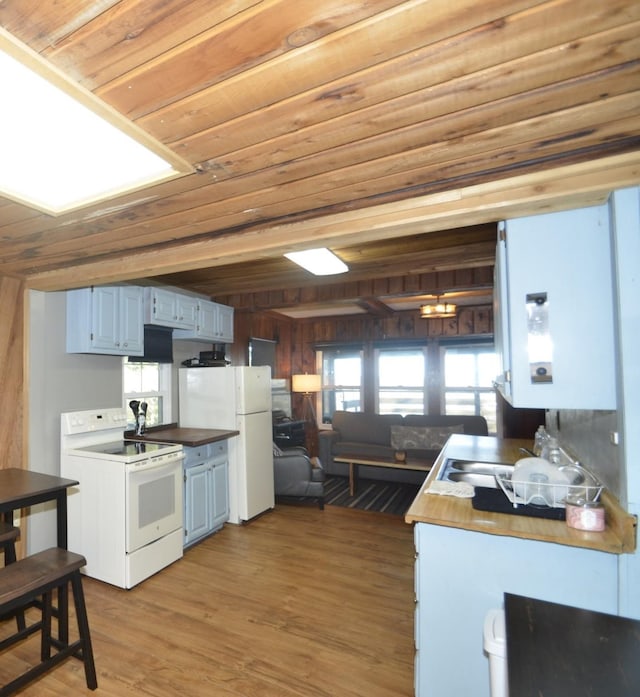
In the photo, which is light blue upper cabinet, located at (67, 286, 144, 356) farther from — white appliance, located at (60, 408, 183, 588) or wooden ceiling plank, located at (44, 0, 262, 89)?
wooden ceiling plank, located at (44, 0, 262, 89)

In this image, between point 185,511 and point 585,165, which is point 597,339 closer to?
point 585,165

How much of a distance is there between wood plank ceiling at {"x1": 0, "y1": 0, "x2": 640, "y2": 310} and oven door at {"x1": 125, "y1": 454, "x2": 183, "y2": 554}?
1.71m

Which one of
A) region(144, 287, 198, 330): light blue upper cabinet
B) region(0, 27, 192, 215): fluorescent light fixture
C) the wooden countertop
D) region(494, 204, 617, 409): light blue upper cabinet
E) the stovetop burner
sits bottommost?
the wooden countertop

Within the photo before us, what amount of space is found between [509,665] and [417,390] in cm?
578

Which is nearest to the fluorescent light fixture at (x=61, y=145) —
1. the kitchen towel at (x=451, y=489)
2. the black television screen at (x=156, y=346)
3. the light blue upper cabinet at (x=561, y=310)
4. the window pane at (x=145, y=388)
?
the light blue upper cabinet at (x=561, y=310)

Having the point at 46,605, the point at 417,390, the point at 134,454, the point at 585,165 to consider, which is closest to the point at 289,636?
the point at 46,605

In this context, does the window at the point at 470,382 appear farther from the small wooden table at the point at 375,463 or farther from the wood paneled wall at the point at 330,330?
the small wooden table at the point at 375,463

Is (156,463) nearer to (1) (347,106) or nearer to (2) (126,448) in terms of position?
(2) (126,448)

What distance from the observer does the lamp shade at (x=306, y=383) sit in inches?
263

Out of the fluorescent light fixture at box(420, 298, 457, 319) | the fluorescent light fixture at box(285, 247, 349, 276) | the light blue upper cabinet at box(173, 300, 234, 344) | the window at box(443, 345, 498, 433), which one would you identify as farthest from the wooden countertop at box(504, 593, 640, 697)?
the window at box(443, 345, 498, 433)

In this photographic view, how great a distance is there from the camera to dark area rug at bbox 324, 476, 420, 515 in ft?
14.3

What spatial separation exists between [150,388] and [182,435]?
2.68 ft

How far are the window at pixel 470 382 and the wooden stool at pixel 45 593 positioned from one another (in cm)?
549

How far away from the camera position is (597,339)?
4.94 ft
